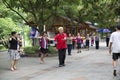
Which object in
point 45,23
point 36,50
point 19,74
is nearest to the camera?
point 19,74

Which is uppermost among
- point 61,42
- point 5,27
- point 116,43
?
point 116,43

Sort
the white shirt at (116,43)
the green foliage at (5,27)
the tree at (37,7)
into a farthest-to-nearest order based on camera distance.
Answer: the green foliage at (5,27)
the tree at (37,7)
the white shirt at (116,43)

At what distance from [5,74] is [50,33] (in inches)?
1164

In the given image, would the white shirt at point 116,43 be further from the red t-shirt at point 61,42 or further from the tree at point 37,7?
the tree at point 37,7

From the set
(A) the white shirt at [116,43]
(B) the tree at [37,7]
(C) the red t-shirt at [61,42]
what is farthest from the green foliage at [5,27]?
(A) the white shirt at [116,43]

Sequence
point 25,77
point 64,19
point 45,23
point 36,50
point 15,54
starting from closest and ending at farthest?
point 25,77
point 15,54
point 36,50
point 45,23
point 64,19

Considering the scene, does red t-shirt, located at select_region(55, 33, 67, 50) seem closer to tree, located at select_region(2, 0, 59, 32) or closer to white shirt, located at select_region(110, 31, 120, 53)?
white shirt, located at select_region(110, 31, 120, 53)

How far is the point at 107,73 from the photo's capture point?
15062 mm

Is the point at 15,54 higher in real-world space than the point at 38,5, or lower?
lower

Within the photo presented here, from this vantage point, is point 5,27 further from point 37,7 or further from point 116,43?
point 116,43

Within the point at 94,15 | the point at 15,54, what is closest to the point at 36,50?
the point at 15,54

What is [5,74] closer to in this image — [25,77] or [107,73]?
[25,77]

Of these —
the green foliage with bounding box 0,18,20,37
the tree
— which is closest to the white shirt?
the tree

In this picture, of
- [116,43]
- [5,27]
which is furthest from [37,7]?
[116,43]
